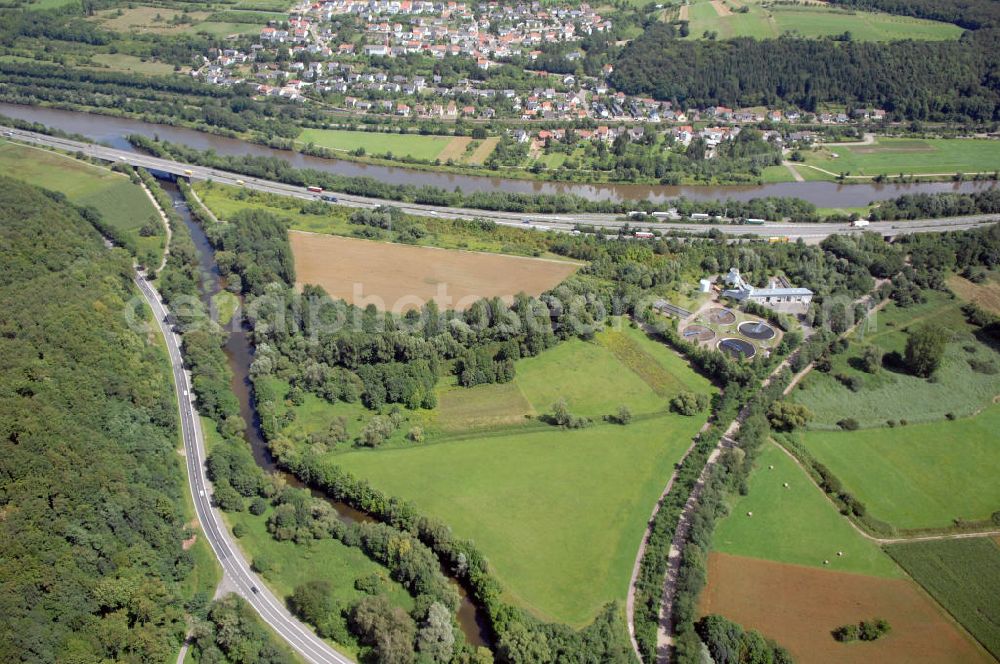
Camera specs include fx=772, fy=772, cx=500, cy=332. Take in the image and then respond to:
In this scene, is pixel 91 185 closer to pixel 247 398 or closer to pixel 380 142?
pixel 380 142

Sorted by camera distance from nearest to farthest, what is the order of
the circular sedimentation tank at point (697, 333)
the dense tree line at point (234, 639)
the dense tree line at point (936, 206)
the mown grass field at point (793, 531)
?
the dense tree line at point (234, 639), the mown grass field at point (793, 531), the circular sedimentation tank at point (697, 333), the dense tree line at point (936, 206)

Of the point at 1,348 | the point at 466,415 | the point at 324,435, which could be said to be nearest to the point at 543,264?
the point at 466,415

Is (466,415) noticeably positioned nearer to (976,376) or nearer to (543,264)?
(543,264)

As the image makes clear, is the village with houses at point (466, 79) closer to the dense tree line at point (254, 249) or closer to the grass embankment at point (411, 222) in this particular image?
the grass embankment at point (411, 222)

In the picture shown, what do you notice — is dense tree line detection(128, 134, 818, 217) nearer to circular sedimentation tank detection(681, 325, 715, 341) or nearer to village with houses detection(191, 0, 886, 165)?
village with houses detection(191, 0, 886, 165)

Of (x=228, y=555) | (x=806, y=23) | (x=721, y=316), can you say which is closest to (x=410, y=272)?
(x=721, y=316)

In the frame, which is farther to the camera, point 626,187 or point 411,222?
point 626,187

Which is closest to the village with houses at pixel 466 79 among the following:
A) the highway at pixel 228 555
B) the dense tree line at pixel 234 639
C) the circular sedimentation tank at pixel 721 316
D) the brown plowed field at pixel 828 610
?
the circular sedimentation tank at pixel 721 316
